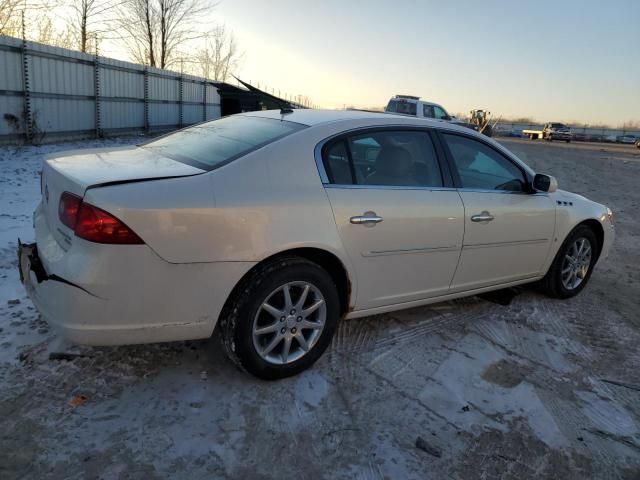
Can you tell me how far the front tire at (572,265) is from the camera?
15.2ft

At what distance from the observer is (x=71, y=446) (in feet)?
7.66

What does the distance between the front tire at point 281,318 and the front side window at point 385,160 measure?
652mm

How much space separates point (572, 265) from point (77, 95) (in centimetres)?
1305

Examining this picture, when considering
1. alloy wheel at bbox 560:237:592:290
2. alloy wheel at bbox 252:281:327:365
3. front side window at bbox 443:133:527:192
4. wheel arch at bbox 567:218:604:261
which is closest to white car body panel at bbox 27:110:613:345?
front side window at bbox 443:133:527:192

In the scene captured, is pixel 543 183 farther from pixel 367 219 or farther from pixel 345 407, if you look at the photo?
pixel 345 407

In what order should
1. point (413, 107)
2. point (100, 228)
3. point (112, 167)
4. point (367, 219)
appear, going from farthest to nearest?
point (413, 107), point (367, 219), point (112, 167), point (100, 228)

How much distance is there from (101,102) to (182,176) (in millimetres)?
13679

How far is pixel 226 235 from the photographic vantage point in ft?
8.57

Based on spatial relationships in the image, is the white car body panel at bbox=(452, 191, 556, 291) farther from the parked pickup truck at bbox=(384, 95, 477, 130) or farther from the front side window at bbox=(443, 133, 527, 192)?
the parked pickup truck at bbox=(384, 95, 477, 130)

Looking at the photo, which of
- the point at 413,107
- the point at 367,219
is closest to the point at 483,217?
the point at 367,219

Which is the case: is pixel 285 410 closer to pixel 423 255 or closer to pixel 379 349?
pixel 379 349

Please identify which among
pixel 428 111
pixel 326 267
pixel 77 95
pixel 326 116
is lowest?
pixel 326 267

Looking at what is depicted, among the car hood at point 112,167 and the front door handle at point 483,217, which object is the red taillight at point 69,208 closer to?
the car hood at point 112,167

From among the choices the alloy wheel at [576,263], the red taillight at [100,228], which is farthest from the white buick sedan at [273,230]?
the alloy wheel at [576,263]
